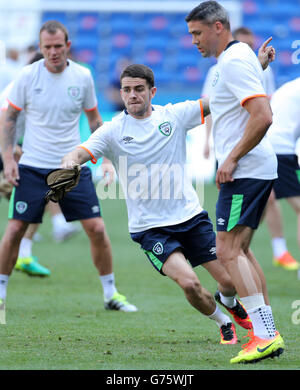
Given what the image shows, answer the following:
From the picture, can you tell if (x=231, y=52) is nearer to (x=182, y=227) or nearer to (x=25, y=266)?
(x=182, y=227)

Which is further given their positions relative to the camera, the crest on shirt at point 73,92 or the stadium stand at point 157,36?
the stadium stand at point 157,36

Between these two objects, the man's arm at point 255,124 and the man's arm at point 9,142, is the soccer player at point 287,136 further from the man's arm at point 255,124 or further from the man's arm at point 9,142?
the man's arm at point 255,124

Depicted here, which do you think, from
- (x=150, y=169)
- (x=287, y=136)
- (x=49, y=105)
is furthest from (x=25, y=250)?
(x=150, y=169)

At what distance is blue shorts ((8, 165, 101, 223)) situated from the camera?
665cm

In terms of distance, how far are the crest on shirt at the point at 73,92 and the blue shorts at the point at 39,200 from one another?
2.26 feet

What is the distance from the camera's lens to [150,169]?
5477mm

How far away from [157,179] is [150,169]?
90 millimetres

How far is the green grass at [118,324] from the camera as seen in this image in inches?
186

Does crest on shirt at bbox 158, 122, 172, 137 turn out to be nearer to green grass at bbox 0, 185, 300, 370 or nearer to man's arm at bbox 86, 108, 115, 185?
man's arm at bbox 86, 108, 115, 185

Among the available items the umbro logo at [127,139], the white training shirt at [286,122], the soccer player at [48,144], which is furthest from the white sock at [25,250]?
the umbro logo at [127,139]

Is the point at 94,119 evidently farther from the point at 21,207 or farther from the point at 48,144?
the point at 21,207

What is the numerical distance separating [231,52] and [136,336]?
2.18 metres

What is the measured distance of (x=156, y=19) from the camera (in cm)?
2323
